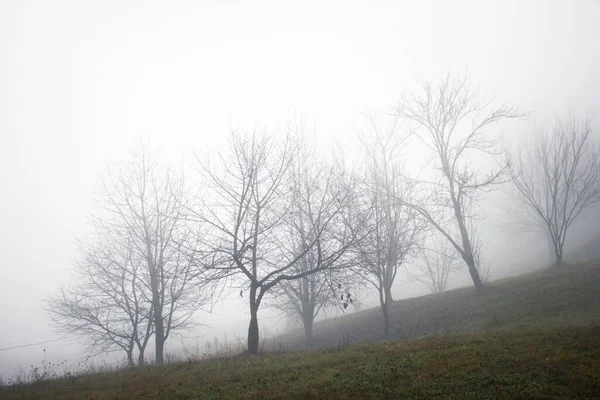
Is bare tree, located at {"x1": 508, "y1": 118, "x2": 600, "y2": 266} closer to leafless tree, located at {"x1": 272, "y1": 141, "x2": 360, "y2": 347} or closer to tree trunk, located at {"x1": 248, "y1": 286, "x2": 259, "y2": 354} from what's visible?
leafless tree, located at {"x1": 272, "y1": 141, "x2": 360, "y2": 347}

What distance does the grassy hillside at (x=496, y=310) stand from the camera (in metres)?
13.3

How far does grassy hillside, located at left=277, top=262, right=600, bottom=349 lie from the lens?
43.5ft

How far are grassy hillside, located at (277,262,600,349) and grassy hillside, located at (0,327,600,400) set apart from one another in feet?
14.9

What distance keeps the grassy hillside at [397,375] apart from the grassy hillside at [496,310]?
453cm

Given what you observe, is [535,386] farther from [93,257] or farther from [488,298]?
[93,257]

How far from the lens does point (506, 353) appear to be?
309 inches

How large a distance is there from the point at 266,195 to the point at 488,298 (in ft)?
46.9

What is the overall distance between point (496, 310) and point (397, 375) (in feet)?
38.0

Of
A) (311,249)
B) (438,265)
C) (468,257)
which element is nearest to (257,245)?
(311,249)

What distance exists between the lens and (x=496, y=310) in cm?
1588

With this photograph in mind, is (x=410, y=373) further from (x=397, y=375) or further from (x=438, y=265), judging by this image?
(x=438, y=265)

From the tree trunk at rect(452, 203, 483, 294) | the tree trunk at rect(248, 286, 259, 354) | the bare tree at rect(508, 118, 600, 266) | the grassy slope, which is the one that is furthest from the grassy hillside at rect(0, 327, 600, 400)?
the bare tree at rect(508, 118, 600, 266)

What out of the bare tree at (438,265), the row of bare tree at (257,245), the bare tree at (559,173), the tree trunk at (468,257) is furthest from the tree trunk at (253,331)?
the bare tree at (559,173)

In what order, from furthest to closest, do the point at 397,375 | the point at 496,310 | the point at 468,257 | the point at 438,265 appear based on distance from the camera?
the point at 438,265
the point at 468,257
the point at 496,310
the point at 397,375
